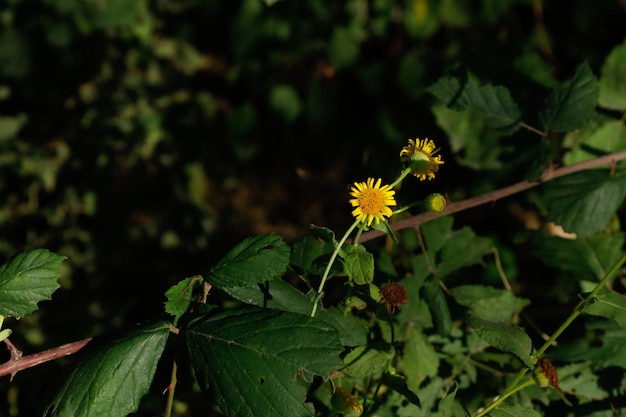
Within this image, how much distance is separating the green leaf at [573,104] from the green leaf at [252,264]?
2.65 ft

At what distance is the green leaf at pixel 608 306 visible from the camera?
1117 mm

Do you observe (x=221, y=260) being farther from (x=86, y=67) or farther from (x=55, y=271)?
(x=86, y=67)

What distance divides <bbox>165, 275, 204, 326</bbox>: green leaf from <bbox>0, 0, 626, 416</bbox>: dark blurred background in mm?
1392

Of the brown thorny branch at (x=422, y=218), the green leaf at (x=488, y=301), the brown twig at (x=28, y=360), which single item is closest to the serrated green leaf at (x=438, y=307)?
the green leaf at (x=488, y=301)


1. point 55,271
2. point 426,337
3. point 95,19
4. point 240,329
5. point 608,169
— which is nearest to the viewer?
point 240,329

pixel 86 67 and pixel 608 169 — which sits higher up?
pixel 86 67

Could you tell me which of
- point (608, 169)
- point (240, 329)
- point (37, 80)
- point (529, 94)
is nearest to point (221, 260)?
point (240, 329)

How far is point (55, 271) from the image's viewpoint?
117 cm

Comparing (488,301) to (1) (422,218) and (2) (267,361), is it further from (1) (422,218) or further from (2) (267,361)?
(2) (267,361)

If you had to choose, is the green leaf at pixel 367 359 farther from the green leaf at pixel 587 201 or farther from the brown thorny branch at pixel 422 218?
the green leaf at pixel 587 201

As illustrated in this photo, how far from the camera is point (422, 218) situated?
4.61ft

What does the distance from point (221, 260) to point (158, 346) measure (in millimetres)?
210

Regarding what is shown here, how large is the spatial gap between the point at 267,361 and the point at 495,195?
763mm

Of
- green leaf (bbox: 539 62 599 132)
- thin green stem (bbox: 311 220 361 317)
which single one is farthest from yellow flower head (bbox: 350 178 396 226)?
green leaf (bbox: 539 62 599 132)
